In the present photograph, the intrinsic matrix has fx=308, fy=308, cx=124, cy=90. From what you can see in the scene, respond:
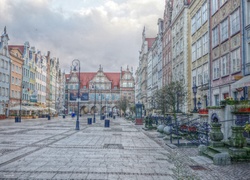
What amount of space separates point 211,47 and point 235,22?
5.28 meters

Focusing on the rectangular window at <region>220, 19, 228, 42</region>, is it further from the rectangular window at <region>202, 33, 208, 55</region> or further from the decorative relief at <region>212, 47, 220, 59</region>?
the rectangular window at <region>202, 33, 208, 55</region>

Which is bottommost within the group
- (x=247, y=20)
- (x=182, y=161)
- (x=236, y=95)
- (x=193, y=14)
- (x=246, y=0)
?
(x=182, y=161)

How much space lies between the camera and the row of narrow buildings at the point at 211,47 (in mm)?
20328

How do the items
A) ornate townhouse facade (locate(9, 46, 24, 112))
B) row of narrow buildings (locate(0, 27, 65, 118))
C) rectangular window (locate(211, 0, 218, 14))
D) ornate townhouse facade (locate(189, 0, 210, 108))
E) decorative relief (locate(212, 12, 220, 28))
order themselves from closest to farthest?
decorative relief (locate(212, 12, 220, 28))
rectangular window (locate(211, 0, 218, 14))
ornate townhouse facade (locate(189, 0, 210, 108))
row of narrow buildings (locate(0, 27, 65, 118))
ornate townhouse facade (locate(9, 46, 24, 112))

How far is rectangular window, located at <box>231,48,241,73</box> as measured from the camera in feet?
69.7

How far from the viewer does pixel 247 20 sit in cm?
1984

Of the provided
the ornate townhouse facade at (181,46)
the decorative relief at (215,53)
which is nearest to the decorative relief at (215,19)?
the decorative relief at (215,53)

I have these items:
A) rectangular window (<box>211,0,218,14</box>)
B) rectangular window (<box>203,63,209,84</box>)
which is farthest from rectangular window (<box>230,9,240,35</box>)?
rectangular window (<box>203,63,209,84</box>)

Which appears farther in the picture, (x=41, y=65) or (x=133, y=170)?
(x=41, y=65)

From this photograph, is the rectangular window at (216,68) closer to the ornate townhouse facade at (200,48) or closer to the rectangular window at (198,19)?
the ornate townhouse facade at (200,48)

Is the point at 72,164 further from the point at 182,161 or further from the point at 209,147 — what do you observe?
the point at 209,147

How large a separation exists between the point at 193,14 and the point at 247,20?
45.6 feet

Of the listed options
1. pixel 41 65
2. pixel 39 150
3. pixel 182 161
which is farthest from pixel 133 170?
pixel 41 65

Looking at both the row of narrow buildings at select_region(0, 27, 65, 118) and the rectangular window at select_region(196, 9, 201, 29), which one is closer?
the rectangular window at select_region(196, 9, 201, 29)
